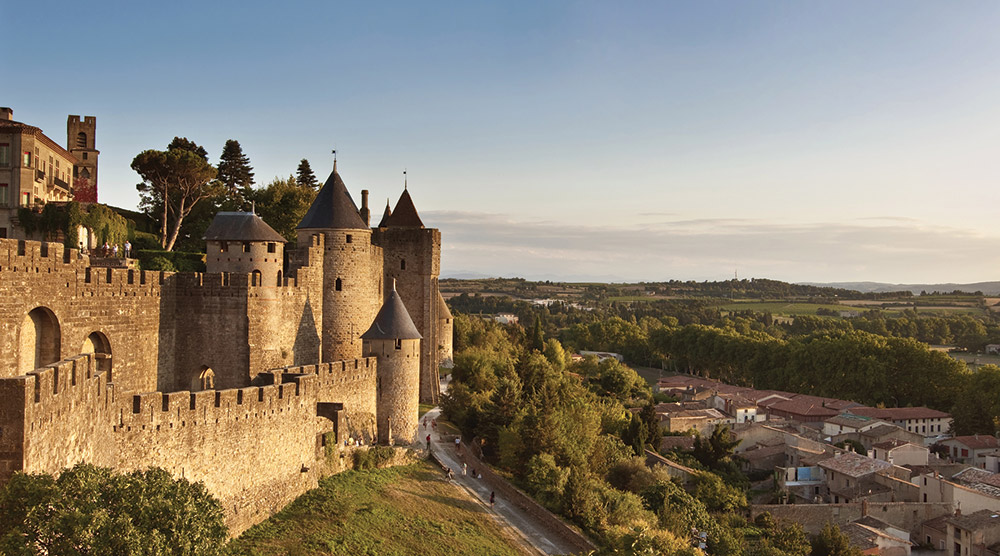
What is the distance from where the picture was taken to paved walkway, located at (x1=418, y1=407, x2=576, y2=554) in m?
25.3

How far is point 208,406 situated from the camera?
17391mm

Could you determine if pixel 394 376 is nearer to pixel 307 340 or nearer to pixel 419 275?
pixel 307 340

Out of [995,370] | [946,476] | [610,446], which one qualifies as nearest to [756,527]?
[610,446]

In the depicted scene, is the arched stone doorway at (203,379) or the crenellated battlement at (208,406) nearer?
the crenellated battlement at (208,406)

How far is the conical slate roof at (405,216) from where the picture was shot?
125 ft

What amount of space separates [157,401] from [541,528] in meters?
14.7

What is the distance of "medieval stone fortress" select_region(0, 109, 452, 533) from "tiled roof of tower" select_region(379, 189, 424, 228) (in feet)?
0.23

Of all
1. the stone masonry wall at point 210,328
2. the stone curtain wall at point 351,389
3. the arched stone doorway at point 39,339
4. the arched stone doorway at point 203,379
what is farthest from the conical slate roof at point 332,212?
the arched stone doorway at point 39,339

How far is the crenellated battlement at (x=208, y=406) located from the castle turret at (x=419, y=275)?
16.0m

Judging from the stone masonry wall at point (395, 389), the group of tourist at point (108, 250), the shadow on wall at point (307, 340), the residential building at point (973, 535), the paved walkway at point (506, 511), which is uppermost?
the group of tourist at point (108, 250)

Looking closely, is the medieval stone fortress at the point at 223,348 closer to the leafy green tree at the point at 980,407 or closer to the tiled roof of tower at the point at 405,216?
the tiled roof of tower at the point at 405,216

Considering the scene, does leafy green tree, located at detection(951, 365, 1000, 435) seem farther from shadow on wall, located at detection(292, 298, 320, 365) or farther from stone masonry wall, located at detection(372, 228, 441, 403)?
shadow on wall, located at detection(292, 298, 320, 365)

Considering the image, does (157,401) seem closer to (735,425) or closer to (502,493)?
(502,493)

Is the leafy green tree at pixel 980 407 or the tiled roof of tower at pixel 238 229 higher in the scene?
the tiled roof of tower at pixel 238 229
